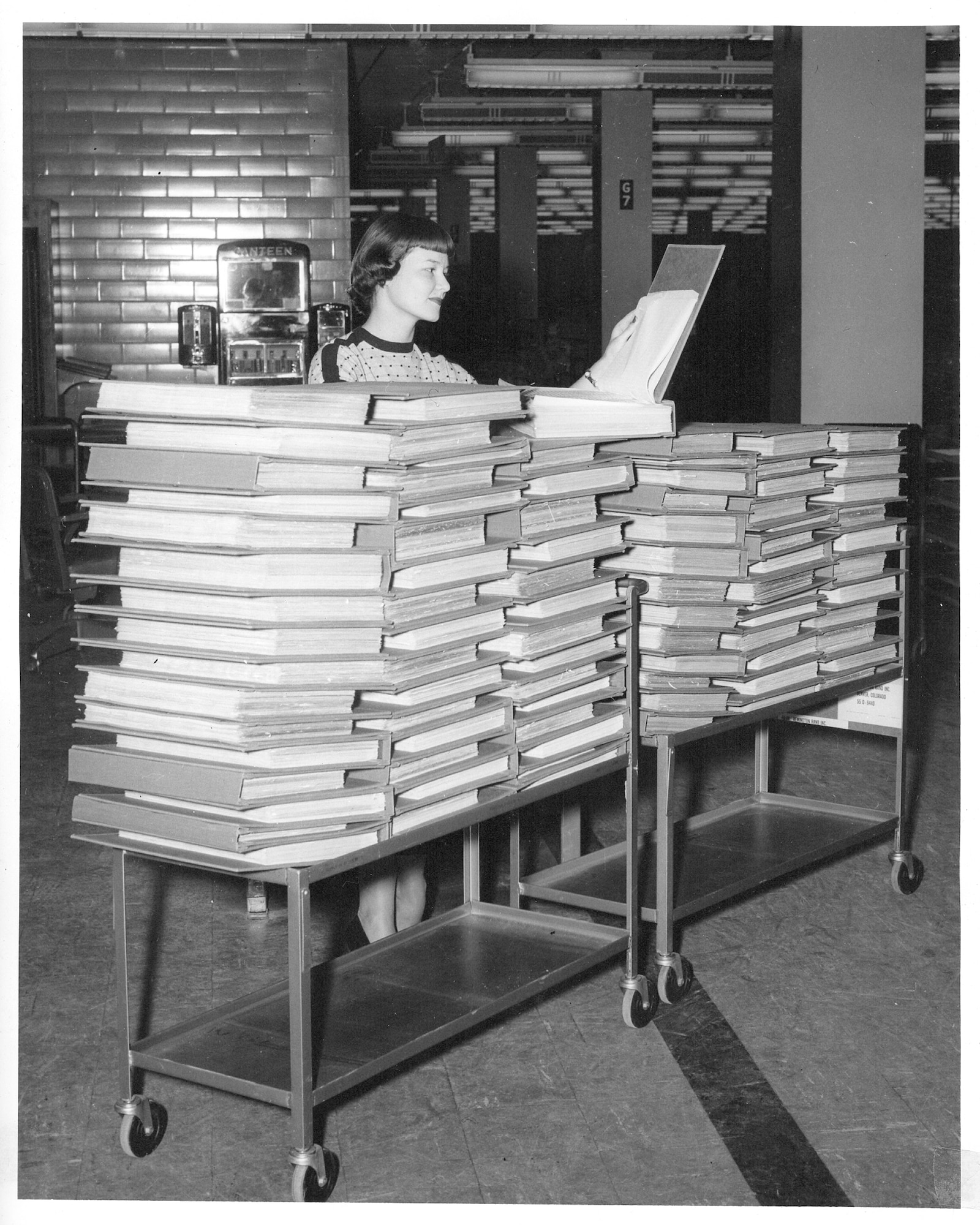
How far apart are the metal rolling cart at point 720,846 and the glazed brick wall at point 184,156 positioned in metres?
6.16

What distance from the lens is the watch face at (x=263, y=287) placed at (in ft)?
29.3

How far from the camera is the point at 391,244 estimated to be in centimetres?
325

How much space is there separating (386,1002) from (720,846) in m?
1.32

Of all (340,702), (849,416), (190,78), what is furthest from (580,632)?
(190,78)

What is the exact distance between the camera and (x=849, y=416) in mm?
5547

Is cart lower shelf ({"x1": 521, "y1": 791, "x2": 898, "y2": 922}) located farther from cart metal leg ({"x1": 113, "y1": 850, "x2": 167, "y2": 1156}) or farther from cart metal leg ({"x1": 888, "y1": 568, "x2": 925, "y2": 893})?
cart metal leg ({"x1": 113, "y1": 850, "x2": 167, "y2": 1156})

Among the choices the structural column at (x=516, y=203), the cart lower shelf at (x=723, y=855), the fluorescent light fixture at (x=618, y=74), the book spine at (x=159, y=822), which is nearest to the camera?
the book spine at (x=159, y=822)

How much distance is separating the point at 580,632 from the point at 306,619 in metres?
0.76

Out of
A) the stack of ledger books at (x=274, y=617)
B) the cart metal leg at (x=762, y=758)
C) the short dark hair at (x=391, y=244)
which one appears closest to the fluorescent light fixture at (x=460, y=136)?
the cart metal leg at (x=762, y=758)

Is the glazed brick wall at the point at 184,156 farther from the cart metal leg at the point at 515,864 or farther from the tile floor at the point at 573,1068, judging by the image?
the cart metal leg at the point at 515,864

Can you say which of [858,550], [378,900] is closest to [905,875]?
[858,550]

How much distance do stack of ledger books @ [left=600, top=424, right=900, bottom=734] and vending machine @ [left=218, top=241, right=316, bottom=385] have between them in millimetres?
5842

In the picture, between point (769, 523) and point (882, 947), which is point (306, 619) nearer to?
point (769, 523)

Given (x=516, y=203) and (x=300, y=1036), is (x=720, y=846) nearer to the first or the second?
(x=300, y=1036)
